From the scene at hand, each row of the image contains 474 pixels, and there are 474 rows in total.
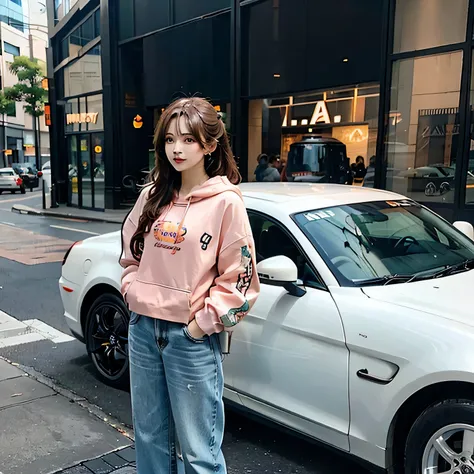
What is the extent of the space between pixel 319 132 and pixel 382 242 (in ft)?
44.6

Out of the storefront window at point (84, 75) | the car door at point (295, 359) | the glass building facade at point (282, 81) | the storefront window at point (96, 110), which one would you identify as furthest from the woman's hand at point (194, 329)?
the storefront window at point (84, 75)

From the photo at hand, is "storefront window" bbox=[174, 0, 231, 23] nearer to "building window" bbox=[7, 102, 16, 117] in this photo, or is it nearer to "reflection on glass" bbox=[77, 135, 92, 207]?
"reflection on glass" bbox=[77, 135, 92, 207]

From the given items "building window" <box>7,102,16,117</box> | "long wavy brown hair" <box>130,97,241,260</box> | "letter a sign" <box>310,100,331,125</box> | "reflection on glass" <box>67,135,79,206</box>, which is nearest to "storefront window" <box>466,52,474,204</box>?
"letter a sign" <box>310,100,331,125</box>

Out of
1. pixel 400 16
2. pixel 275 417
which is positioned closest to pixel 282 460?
pixel 275 417

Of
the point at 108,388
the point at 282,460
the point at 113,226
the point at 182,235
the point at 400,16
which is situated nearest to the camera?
the point at 182,235

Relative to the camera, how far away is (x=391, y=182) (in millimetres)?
10898

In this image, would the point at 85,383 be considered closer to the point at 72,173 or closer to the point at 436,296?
the point at 436,296

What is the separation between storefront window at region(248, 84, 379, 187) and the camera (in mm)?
13266

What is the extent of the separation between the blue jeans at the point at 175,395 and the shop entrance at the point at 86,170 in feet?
59.8

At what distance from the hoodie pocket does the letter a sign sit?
13551 millimetres

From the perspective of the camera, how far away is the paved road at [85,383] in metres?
3.13

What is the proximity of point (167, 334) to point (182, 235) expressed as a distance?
39 cm

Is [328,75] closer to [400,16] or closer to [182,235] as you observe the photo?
[400,16]

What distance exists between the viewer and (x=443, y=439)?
2.30 meters
